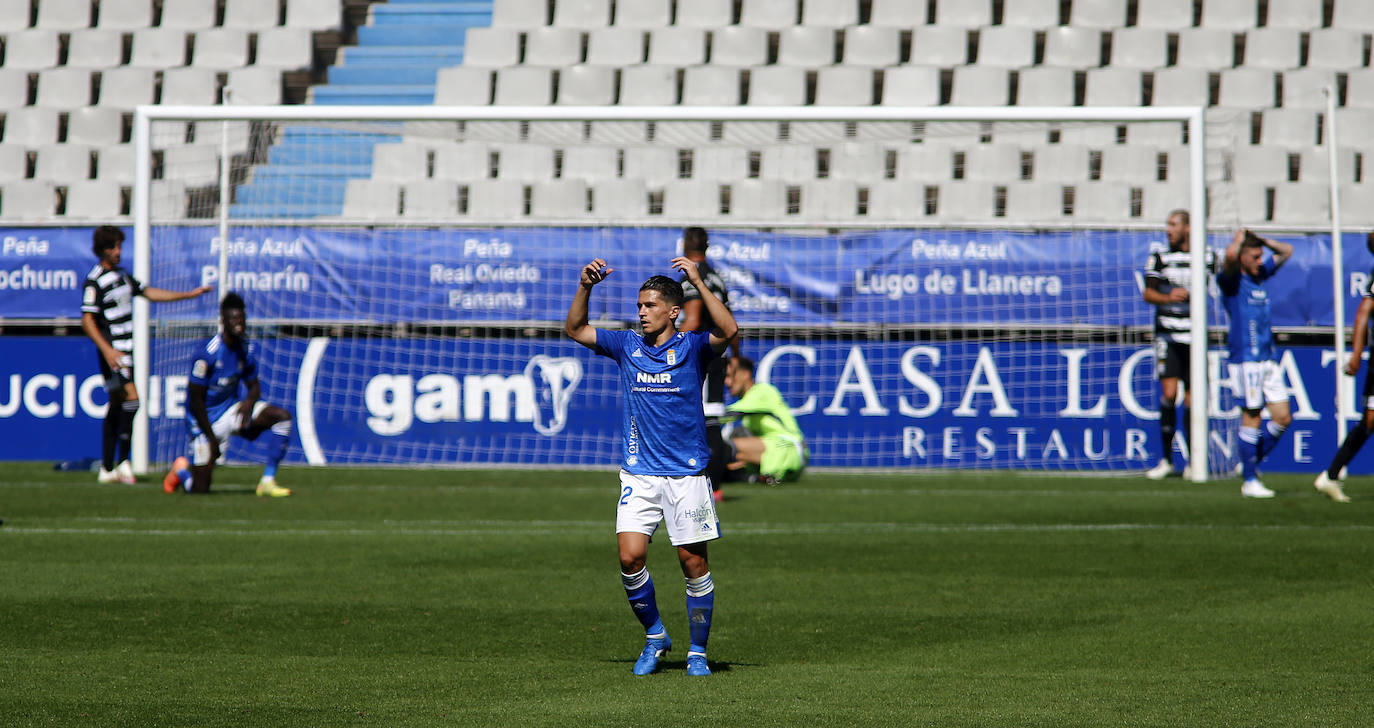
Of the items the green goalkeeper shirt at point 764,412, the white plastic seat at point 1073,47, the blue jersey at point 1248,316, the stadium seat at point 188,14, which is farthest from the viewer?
the stadium seat at point 188,14

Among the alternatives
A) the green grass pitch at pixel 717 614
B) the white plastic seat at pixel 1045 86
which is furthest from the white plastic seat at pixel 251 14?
the green grass pitch at pixel 717 614

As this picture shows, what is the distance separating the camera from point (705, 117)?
13.3 metres

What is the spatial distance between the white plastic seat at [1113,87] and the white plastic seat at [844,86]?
275cm

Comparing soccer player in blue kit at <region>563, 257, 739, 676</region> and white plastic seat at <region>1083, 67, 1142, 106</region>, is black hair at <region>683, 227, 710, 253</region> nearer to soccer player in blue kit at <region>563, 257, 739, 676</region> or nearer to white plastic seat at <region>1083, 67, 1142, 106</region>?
soccer player in blue kit at <region>563, 257, 739, 676</region>

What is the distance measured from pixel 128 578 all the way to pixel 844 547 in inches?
158

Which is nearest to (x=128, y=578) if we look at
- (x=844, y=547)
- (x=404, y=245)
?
(x=844, y=547)

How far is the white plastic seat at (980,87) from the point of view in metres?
18.8

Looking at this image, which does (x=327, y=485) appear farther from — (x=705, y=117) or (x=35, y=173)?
(x=35, y=173)

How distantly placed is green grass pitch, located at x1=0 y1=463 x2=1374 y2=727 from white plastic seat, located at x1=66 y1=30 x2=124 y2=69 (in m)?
10.4

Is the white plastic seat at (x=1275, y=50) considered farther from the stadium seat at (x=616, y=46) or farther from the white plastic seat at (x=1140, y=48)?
the stadium seat at (x=616, y=46)

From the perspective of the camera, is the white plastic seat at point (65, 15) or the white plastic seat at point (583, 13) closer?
the white plastic seat at point (583, 13)

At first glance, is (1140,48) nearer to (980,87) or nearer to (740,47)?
(980,87)

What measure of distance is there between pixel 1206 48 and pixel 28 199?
1505 cm

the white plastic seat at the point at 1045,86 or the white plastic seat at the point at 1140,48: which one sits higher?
the white plastic seat at the point at 1140,48
